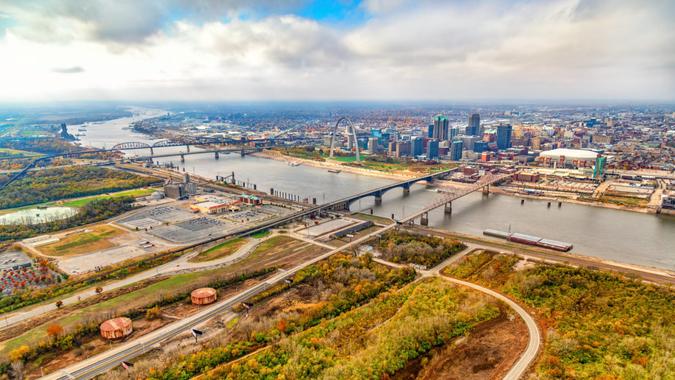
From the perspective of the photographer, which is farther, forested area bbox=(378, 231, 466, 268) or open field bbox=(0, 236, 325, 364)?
forested area bbox=(378, 231, 466, 268)

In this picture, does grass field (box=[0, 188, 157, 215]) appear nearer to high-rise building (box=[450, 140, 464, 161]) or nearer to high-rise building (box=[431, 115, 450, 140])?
high-rise building (box=[450, 140, 464, 161])

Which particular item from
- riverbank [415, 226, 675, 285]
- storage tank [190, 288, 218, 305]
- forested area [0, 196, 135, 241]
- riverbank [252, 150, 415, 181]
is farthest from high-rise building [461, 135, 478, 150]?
storage tank [190, 288, 218, 305]

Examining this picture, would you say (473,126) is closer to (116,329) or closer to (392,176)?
(392,176)

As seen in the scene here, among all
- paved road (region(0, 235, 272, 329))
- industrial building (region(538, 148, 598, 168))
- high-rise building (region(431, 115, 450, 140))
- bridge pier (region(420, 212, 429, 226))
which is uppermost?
high-rise building (region(431, 115, 450, 140))

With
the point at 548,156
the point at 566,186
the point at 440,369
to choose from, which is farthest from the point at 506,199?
the point at 440,369

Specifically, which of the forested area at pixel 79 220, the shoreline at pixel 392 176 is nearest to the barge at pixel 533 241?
the shoreline at pixel 392 176

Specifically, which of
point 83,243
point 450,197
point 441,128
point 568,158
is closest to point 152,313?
point 83,243

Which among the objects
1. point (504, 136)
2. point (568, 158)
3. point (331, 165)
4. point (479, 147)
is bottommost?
point (331, 165)
